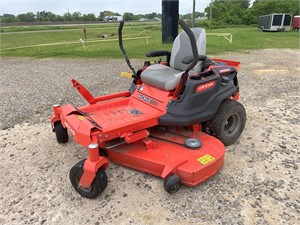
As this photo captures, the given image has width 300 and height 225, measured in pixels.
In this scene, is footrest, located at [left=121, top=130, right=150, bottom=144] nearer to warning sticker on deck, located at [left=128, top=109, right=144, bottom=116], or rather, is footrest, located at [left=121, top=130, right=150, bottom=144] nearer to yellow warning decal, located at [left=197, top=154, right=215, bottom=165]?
warning sticker on deck, located at [left=128, top=109, right=144, bottom=116]

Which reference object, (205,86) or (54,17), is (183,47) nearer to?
(205,86)

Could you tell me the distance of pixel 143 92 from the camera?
3.52 meters

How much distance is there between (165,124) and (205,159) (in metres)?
0.60

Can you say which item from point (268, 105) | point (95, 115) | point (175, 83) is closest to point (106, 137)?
→ point (95, 115)

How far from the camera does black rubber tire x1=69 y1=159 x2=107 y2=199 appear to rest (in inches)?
95.3

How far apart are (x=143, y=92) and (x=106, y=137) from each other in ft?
3.48

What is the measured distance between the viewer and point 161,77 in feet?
11.0

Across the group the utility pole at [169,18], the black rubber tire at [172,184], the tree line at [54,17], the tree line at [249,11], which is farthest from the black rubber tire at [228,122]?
the tree line at [54,17]

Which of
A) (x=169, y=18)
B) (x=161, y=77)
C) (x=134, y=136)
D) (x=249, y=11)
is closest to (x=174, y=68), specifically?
(x=161, y=77)

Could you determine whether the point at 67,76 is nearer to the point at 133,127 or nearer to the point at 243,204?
the point at 133,127

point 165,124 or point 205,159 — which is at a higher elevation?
point 165,124

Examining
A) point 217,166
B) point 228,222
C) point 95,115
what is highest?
point 95,115

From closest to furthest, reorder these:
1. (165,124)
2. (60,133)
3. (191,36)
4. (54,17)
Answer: (191,36)
(165,124)
(60,133)
(54,17)

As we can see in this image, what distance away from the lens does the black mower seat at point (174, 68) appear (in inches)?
127
